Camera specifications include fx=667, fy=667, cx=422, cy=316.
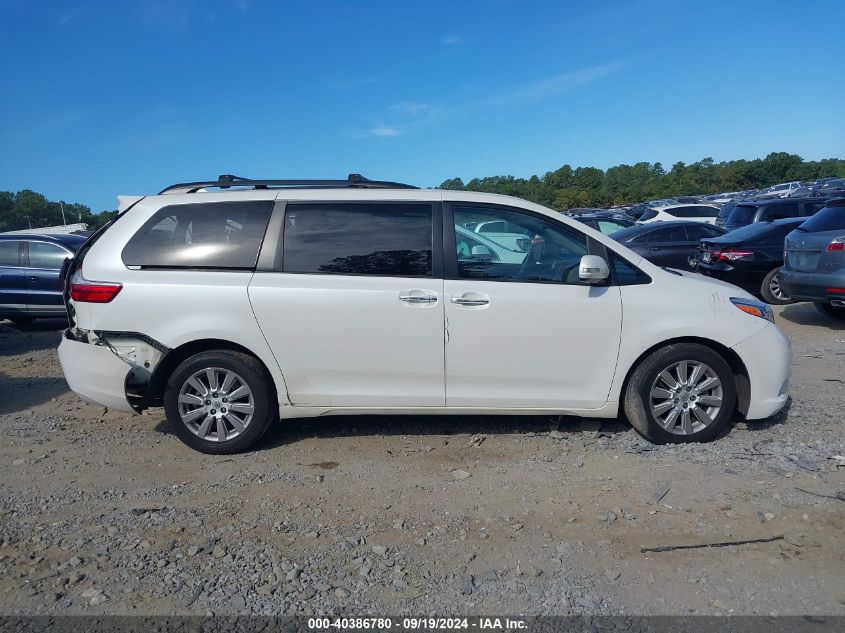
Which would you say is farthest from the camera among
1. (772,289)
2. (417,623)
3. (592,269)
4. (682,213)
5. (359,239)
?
(682,213)

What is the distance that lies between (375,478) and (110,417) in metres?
2.80

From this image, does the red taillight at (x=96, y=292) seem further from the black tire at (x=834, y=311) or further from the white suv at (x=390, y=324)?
the black tire at (x=834, y=311)

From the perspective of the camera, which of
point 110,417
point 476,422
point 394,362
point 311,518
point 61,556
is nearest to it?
point 61,556

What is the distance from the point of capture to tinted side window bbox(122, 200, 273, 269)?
4.82 meters

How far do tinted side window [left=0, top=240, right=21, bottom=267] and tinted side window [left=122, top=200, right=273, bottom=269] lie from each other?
7.13 meters

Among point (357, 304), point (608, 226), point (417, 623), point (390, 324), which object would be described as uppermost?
point (608, 226)

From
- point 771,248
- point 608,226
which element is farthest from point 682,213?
point 771,248

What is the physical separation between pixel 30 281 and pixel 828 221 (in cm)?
1159

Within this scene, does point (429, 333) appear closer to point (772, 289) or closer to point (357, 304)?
point (357, 304)

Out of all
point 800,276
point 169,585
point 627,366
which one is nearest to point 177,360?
point 169,585

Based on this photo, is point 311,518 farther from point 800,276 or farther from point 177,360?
point 800,276

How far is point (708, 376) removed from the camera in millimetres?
4762

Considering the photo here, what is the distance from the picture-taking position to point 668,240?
597 inches

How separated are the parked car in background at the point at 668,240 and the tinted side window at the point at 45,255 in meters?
11.0
